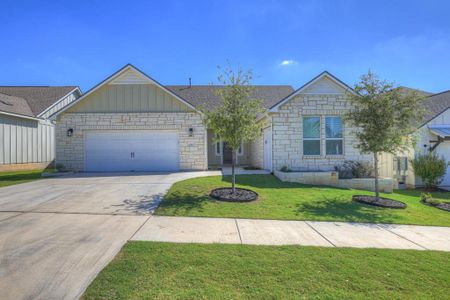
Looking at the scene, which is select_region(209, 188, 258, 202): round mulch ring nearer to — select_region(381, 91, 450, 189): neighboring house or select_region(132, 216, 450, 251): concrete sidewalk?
select_region(132, 216, 450, 251): concrete sidewalk

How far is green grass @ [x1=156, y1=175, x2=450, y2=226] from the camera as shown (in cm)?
675

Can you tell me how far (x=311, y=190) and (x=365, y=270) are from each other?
21.0 feet

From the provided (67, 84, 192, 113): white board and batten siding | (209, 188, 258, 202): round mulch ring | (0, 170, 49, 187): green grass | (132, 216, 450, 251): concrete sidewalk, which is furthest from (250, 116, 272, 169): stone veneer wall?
(0, 170, 49, 187): green grass

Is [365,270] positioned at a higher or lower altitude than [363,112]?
lower

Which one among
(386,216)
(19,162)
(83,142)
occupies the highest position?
(83,142)

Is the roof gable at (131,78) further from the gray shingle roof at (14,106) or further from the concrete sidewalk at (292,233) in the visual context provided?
the concrete sidewalk at (292,233)

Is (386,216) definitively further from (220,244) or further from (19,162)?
(19,162)

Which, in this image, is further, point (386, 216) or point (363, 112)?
point (363, 112)

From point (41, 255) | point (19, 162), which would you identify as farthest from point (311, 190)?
point (19, 162)

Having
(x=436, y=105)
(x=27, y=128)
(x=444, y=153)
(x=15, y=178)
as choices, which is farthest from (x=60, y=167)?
(x=436, y=105)

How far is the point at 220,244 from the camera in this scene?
4.52 meters

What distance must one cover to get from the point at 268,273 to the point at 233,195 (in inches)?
187

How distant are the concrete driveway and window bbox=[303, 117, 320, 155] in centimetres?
724

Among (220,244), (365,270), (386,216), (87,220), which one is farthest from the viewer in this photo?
(386,216)
